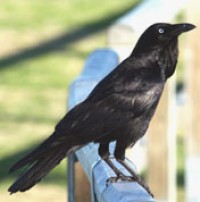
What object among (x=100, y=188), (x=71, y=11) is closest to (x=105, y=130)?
(x=100, y=188)

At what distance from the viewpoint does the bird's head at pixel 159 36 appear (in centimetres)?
494

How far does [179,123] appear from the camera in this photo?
34.3 ft

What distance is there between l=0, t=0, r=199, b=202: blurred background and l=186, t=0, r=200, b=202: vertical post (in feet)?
4.20

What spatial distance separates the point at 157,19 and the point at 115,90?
1659 mm

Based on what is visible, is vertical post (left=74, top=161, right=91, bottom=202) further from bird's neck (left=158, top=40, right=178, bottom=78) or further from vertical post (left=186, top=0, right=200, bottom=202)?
vertical post (left=186, top=0, right=200, bottom=202)

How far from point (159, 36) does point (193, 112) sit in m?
2.08

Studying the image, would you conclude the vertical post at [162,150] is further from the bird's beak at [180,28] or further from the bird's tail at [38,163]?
the bird's tail at [38,163]

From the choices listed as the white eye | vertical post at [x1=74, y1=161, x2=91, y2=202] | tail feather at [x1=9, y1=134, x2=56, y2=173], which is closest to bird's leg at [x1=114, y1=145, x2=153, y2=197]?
vertical post at [x1=74, y1=161, x2=91, y2=202]

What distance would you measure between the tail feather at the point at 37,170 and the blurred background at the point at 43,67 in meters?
3.93

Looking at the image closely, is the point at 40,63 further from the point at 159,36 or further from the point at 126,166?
the point at 126,166

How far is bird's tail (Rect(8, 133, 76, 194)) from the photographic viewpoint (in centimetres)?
410

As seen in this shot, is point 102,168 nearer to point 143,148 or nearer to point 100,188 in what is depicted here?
point 100,188

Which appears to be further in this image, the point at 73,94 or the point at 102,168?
the point at 73,94

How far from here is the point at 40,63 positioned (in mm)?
12477
